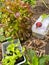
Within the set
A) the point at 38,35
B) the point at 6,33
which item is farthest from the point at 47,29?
the point at 6,33

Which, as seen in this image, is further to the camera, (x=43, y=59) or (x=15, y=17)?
(x=15, y=17)

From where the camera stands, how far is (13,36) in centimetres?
313

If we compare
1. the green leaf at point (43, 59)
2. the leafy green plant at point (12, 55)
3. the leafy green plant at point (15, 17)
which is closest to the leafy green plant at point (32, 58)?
the green leaf at point (43, 59)

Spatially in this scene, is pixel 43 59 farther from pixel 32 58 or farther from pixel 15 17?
pixel 15 17

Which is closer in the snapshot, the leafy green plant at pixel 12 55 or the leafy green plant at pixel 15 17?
the leafy green plant at pixel 12 55

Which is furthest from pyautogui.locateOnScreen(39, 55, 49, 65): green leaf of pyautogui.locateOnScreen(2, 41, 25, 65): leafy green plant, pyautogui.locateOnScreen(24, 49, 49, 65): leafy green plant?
pyautogui.locateOnScreen(2, 41, 25, 65): leafy green plant

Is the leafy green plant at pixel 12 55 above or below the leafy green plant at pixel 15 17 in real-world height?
below

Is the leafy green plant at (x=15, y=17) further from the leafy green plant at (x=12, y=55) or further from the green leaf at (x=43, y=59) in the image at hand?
the green leaf at (x=43, y=59)

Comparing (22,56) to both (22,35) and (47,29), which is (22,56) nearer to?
(22,35)

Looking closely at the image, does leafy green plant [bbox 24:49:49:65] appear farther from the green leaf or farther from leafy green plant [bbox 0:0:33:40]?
leafy green plant [bbox 0:0:33:40]

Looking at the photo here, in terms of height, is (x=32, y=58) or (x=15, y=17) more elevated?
(x=15, y=17)

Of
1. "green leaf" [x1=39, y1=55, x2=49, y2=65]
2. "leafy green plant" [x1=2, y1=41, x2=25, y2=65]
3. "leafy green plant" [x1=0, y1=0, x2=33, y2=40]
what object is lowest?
"green leaf" [x1=39, y1=55, x2=49, y2=65]

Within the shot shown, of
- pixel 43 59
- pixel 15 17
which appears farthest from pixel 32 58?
pixel 15 17

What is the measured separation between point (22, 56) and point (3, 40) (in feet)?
1.43
